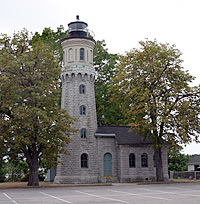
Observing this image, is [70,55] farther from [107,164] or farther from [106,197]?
[106,197]

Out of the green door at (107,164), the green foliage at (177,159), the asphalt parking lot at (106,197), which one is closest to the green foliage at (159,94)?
the green door at (107,164)

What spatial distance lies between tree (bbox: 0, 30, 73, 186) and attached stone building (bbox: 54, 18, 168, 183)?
365cm

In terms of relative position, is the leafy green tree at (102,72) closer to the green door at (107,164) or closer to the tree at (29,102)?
the green door at (107,164)

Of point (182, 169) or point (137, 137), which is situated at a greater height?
point (137, 137)

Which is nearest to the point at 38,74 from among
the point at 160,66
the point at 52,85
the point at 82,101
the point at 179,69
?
the point at 52,85

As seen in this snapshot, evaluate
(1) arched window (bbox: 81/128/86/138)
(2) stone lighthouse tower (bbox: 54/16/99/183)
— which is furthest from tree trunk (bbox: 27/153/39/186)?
(1) arched window (bbox: 81/128/86/138)

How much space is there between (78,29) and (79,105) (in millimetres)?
8731

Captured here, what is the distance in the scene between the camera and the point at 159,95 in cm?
3038

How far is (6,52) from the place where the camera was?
26.7 metres

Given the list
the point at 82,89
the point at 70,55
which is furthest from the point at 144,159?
the point at 70,55

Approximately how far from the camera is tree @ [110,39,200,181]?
2888cm

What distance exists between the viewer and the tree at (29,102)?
25.1 m

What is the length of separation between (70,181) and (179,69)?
15341mm

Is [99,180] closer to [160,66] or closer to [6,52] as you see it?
[160,66]
